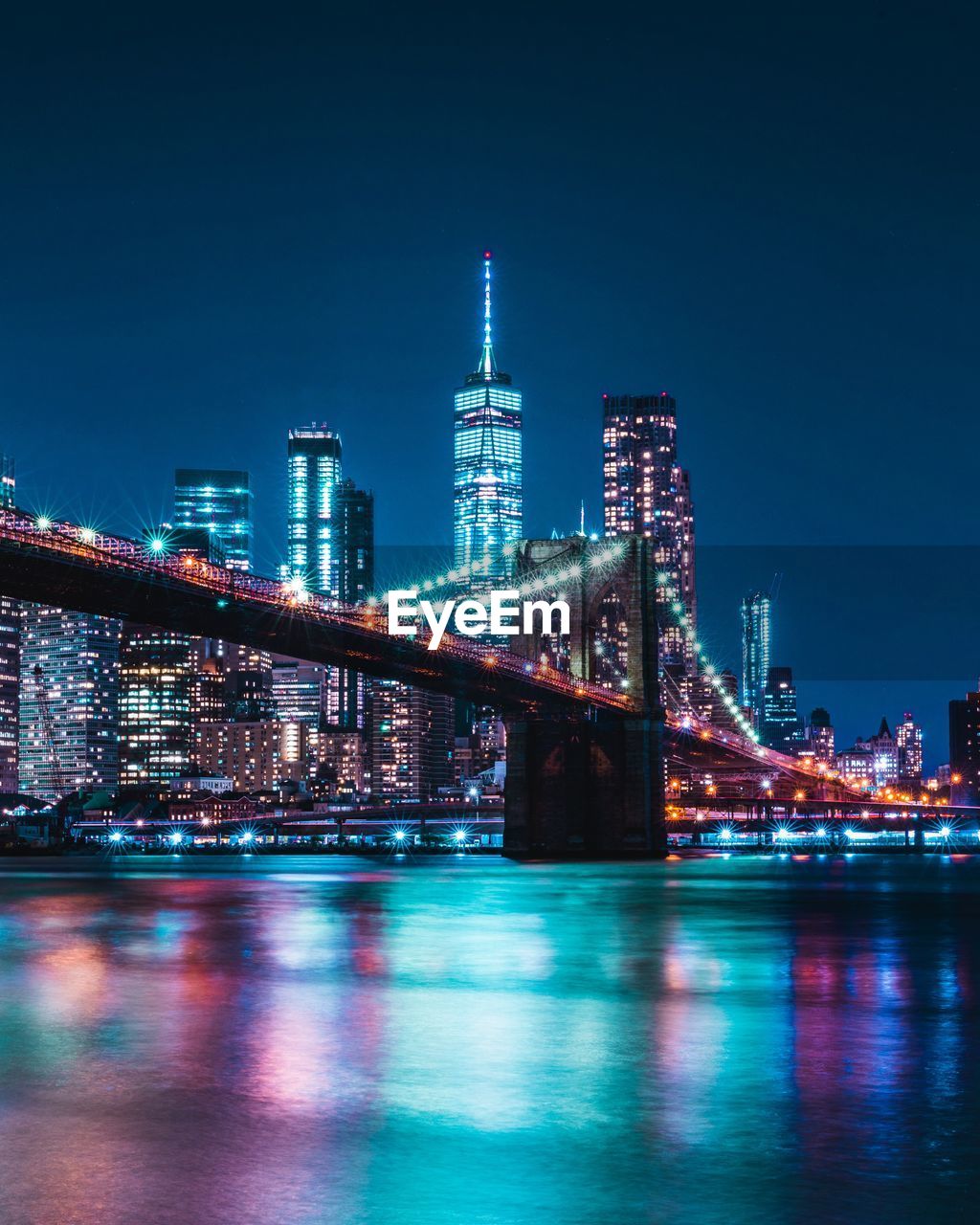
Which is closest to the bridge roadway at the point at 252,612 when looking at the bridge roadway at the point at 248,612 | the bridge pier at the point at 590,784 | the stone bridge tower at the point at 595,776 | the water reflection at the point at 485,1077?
the bridge roadway at the point at 248,612

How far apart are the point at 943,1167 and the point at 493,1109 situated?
351 cm

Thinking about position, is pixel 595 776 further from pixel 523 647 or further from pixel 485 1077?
pixel 485 1077

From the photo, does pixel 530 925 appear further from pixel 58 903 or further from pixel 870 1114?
pixel 870 1114

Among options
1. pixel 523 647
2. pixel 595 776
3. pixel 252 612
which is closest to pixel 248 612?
pixel 252 612

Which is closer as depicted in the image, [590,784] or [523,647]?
[590,784]

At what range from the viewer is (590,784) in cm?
8081

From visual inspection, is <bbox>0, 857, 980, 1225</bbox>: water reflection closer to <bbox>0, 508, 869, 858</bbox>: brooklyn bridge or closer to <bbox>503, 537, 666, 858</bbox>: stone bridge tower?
<bbox>0, 508, 869, 858</bbox>: brooklyn bridge

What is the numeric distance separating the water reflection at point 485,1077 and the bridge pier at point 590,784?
4775 centimetres

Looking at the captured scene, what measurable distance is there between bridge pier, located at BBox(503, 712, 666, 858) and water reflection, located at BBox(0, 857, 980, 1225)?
1880 inches

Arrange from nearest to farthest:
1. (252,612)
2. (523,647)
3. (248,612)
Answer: (248,612), (252,612), (523,647)

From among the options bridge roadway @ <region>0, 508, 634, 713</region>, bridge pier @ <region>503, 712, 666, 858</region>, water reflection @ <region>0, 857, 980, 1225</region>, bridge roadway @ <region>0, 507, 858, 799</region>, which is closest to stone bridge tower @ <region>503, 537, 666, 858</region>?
bridge pier @ <region>503, 712, 666, 858</region>

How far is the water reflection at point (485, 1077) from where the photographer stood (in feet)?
31.5

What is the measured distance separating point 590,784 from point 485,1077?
67469mm

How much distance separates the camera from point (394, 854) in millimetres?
102188
